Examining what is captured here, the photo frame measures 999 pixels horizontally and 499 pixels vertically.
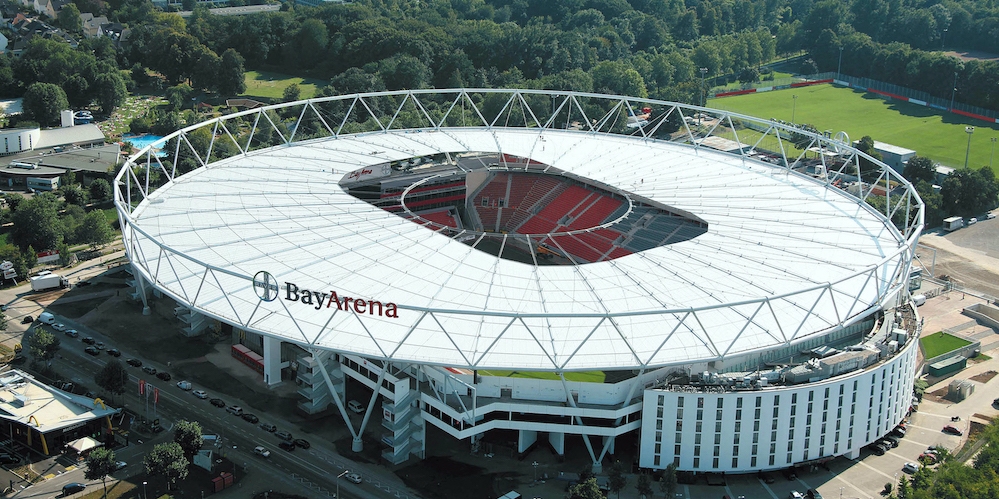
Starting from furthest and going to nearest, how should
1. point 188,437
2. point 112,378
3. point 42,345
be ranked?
1. point 42,345
2. point 112,378
3. point 188,437

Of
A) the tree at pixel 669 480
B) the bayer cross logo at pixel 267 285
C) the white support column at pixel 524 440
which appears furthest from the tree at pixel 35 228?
the tree at pixel 669 480

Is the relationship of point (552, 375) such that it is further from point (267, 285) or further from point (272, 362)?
point (272, 362)

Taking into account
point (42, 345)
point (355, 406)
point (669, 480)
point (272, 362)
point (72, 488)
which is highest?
point (272, 362)

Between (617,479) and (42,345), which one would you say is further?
(42,345)

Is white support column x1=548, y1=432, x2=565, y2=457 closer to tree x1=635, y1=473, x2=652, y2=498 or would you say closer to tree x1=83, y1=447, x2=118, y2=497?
tree x1=635, y1=473, x2=652, y2=498

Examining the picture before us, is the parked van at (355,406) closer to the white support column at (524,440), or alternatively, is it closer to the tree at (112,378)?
the white support column at (524,440)

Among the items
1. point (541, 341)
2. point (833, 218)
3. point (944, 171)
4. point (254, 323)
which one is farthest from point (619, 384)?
point (944, 171)

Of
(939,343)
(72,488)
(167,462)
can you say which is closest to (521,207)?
(939,343)

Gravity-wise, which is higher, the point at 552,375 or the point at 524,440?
the point at 552,375
